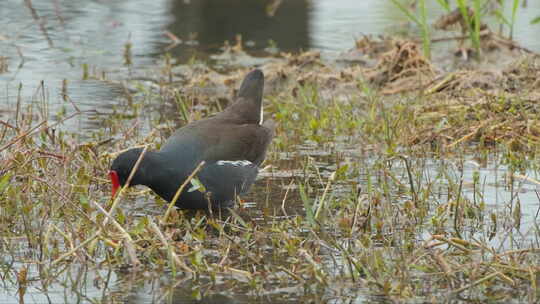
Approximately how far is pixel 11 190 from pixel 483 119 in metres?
3.91

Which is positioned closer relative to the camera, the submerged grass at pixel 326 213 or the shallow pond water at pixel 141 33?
the submerged grass at pixel 326 213

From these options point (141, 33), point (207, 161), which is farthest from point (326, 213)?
point (141, 33)

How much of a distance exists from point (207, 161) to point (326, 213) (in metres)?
1.00

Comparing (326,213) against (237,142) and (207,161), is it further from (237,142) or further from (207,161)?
(237,142)

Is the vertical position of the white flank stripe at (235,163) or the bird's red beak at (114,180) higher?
the bird's red beak at (114,180)

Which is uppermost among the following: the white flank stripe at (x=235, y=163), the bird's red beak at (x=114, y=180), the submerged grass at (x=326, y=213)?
the bird's red beak at (x=114, y=180)

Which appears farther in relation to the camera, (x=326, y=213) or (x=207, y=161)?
(x=207, y=161)

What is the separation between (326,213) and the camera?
17.8 ft

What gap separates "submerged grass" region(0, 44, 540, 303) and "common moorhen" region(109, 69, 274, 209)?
0.15m

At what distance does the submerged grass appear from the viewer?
4719 mm

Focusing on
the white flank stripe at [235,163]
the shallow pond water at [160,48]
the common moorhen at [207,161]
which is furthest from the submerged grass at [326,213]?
the white flank stripe at [235,163]

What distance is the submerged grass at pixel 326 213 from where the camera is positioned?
186 inches

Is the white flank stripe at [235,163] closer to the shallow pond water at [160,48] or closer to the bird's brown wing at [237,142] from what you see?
the bird's brown wing at [237,142]

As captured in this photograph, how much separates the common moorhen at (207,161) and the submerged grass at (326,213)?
15 cm
